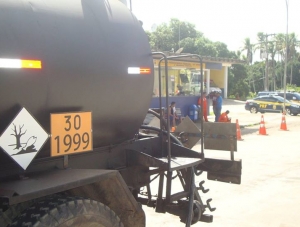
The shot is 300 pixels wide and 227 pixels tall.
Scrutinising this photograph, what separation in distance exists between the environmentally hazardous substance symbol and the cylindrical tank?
2.1 inches

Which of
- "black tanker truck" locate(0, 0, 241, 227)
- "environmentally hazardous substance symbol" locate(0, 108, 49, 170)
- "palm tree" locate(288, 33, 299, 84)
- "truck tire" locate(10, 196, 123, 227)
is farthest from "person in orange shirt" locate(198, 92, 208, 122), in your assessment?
"palm tree" locate(288, 33, 299, 84)

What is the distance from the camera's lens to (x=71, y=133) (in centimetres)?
317

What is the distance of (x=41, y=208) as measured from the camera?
272cm

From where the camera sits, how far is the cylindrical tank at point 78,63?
2.72 meters

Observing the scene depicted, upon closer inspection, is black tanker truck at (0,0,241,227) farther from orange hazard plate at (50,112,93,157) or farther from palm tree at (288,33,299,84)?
palm tree at (288,33,299,84)

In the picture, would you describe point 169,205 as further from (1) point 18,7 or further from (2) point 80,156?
(1) point 18,7

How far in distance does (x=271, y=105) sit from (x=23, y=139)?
100 feet

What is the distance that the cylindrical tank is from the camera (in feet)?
8.91

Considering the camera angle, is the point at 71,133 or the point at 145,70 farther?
the point at 145,70

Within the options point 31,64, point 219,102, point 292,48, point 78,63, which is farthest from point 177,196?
point 292,48

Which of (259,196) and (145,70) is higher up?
(145,70)

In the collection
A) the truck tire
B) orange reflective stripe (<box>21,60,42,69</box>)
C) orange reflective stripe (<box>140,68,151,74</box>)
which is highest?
orange reflective stripe (<box>21,60,42,69</box>)

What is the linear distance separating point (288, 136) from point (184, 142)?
13.7 metres

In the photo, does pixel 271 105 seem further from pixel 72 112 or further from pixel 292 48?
pixel 292 48
